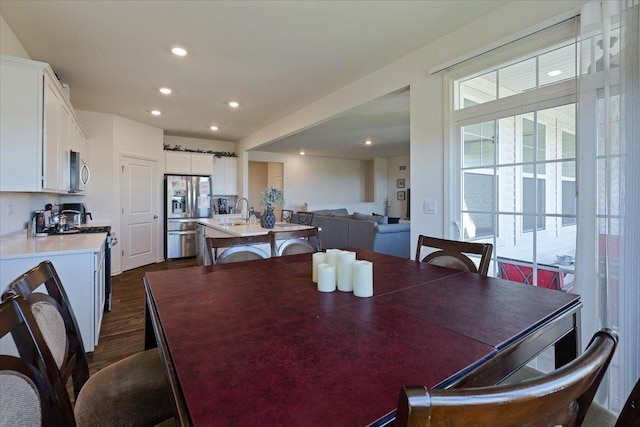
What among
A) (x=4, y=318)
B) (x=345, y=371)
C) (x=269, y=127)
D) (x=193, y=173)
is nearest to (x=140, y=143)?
(x=193, y=173)

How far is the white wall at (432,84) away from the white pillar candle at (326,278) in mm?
1709

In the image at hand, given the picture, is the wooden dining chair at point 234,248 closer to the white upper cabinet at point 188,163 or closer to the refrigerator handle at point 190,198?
the refrigerator handle at point 190,198

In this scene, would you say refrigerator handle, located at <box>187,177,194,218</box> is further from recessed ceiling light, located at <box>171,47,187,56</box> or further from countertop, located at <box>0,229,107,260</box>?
recessed ceiling light, located at <box>171,47,187,56</box>

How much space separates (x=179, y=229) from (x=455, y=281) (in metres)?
5.69

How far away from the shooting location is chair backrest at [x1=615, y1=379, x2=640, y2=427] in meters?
0.54

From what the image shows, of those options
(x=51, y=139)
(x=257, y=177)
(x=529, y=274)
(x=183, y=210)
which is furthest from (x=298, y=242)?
(x=257, y=177)

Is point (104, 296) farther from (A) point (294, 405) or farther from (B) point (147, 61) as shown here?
(A) point (294, 405)

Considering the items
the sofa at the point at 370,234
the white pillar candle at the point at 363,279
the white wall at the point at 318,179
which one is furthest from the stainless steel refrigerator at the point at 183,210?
the white pillar candle at the point at 363,279

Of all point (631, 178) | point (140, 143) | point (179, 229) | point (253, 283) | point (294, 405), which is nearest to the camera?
point (294, 405)

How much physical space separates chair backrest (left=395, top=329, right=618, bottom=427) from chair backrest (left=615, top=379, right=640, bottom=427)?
0.14 meters

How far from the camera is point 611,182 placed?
1.61m

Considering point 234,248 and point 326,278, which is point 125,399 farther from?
point 234,248

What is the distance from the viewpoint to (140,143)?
5398 millimetres

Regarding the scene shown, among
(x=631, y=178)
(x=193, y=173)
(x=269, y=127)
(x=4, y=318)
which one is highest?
(x=269, y=127)
